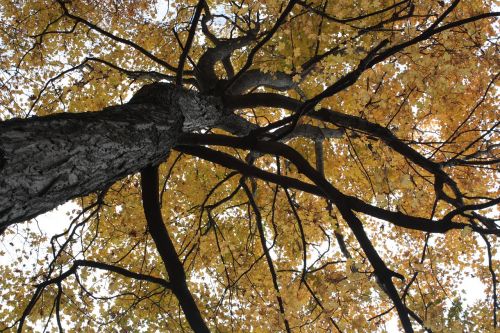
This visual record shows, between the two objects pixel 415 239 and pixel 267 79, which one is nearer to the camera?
pixel 267 79

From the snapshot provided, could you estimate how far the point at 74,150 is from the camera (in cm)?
186

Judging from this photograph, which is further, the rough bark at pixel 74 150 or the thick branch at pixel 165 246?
the thick branch at pixel 165 246

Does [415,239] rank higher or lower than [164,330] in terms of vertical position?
higher

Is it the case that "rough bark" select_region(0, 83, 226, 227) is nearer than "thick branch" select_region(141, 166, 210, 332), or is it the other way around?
"rough bark" select_region(0, 83, 226, 227)

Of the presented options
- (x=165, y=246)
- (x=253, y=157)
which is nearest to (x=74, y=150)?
(x=165, y=246)

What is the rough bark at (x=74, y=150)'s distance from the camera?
1562mm

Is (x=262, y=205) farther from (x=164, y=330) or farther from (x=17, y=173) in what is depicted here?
(x=17, y=173)

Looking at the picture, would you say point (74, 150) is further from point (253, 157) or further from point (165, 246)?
point (253, 157)

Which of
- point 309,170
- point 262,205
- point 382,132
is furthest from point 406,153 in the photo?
point 262,205

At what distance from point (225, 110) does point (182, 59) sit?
3.25ft

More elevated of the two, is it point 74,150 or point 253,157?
point 253,157

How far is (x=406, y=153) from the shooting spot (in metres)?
3.83

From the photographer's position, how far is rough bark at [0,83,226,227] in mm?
1562

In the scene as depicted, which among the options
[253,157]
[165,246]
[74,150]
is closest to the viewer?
[74,150]
